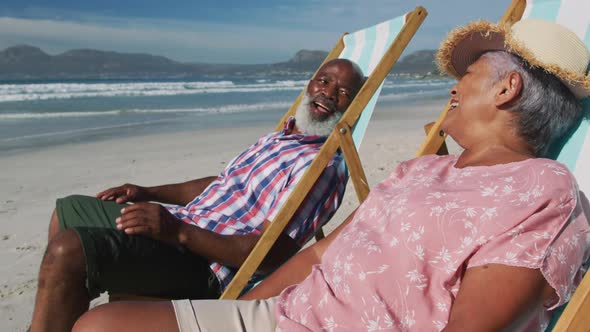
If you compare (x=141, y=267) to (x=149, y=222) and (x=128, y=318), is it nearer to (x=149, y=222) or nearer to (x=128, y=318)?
(x=149, y=222)

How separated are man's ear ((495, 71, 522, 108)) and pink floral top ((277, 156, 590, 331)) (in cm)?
19

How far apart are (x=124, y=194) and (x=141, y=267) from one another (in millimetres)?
822

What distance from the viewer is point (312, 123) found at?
10.4 ft

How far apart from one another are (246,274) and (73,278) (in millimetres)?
662

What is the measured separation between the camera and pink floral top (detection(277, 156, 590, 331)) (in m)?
1.44

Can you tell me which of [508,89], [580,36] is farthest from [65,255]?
[580,36]

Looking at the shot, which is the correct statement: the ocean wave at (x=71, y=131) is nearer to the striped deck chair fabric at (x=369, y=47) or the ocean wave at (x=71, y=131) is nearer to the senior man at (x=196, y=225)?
the striped deck chair fabric at (x=369, y=47)

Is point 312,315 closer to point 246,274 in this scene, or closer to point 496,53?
point 246,274

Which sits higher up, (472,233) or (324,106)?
(472,233)

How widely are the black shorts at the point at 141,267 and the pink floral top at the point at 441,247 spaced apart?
70 centimetres

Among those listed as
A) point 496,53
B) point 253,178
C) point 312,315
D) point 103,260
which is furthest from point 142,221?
point 496,53

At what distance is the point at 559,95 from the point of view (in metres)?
1.73

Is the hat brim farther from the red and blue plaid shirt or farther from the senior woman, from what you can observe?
the red and blue plaid shirt

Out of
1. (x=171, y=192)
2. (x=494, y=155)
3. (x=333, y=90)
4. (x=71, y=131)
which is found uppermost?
(x=494, y=155)
